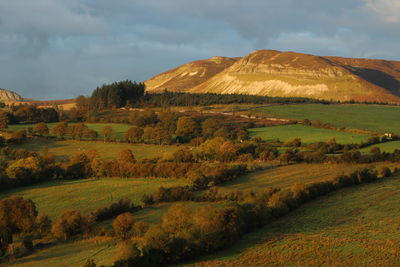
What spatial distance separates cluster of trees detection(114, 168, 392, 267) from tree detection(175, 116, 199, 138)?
164 feet

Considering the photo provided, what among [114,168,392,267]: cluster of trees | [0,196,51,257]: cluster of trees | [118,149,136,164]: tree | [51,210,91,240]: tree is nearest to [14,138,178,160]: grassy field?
[118,149,136,164]: tree

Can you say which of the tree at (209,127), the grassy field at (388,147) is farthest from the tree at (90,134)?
the grassy field at (388,147)

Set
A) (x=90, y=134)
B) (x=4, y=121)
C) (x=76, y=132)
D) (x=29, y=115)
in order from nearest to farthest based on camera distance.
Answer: (x=90, y=134)
(x=76, y=132)
(x=4, y=121)
(x=29, y=115)

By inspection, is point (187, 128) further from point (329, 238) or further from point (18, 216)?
point (329, 238)

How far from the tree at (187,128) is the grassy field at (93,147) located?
29.8ft

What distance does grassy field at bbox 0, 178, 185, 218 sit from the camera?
49.4m

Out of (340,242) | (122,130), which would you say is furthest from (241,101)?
(340,242)

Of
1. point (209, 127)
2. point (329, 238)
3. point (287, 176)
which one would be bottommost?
point (329, 238)

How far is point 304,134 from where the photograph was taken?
3428 inches

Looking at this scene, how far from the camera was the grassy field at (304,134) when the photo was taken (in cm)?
7894

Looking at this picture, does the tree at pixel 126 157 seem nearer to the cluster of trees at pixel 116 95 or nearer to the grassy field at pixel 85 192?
the grassy field at pixel 85 192

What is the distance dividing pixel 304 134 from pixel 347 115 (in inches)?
1697

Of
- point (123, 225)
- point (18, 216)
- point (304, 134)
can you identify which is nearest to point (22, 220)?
point (18, 216)

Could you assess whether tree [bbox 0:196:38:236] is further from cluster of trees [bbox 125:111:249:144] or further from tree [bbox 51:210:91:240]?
cluster of trees [bbox 125:111:249:144]
